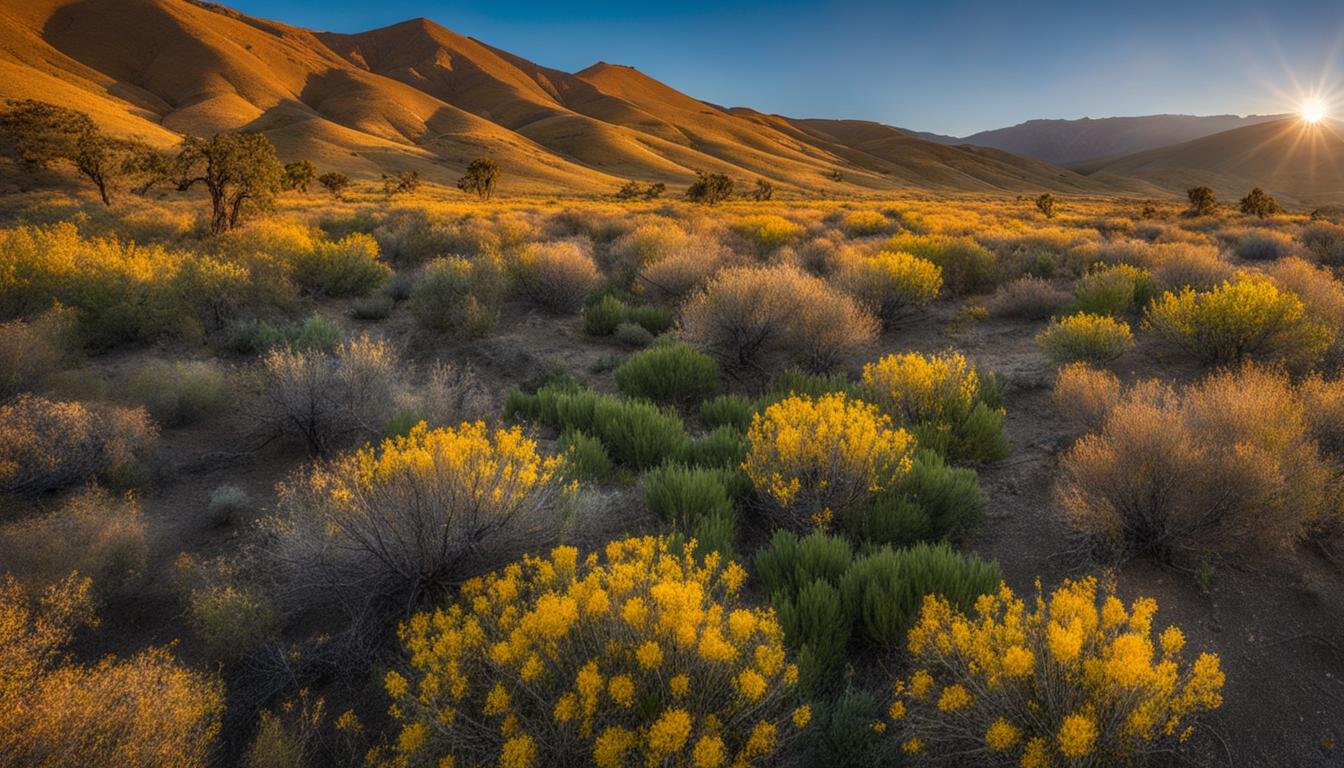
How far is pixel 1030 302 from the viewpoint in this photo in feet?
32.6

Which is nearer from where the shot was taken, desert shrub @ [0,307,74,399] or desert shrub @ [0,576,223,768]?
desert shrub @ [0,576,223,768]

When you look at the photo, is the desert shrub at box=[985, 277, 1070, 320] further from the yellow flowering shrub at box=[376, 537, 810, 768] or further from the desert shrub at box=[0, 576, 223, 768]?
the desert shrub at box=[0, 576, 223, 768]

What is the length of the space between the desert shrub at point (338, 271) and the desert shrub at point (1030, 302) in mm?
11422

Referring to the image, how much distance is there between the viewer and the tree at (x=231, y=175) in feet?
49.1

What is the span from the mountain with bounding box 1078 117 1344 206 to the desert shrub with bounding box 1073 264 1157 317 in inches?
4419

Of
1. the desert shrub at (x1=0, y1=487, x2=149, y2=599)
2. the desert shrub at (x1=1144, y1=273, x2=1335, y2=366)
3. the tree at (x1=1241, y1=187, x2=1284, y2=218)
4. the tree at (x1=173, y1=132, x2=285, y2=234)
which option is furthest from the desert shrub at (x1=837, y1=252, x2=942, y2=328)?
the tree at (x1=1241, y1=187, x2=1284, y2=218)

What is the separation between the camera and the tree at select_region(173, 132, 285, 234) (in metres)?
15.0

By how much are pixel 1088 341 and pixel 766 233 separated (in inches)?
380

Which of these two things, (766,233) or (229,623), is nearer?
(229,623)

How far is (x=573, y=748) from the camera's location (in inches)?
84.5

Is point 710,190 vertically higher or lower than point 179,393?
higher

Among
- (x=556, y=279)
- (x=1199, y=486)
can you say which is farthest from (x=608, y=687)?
(x=556, y=279)

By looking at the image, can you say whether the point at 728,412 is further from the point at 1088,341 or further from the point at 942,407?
the point at 1088,341

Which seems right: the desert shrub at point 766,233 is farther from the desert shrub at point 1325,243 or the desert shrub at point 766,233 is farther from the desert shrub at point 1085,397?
the desert shrub at point 1325,243
